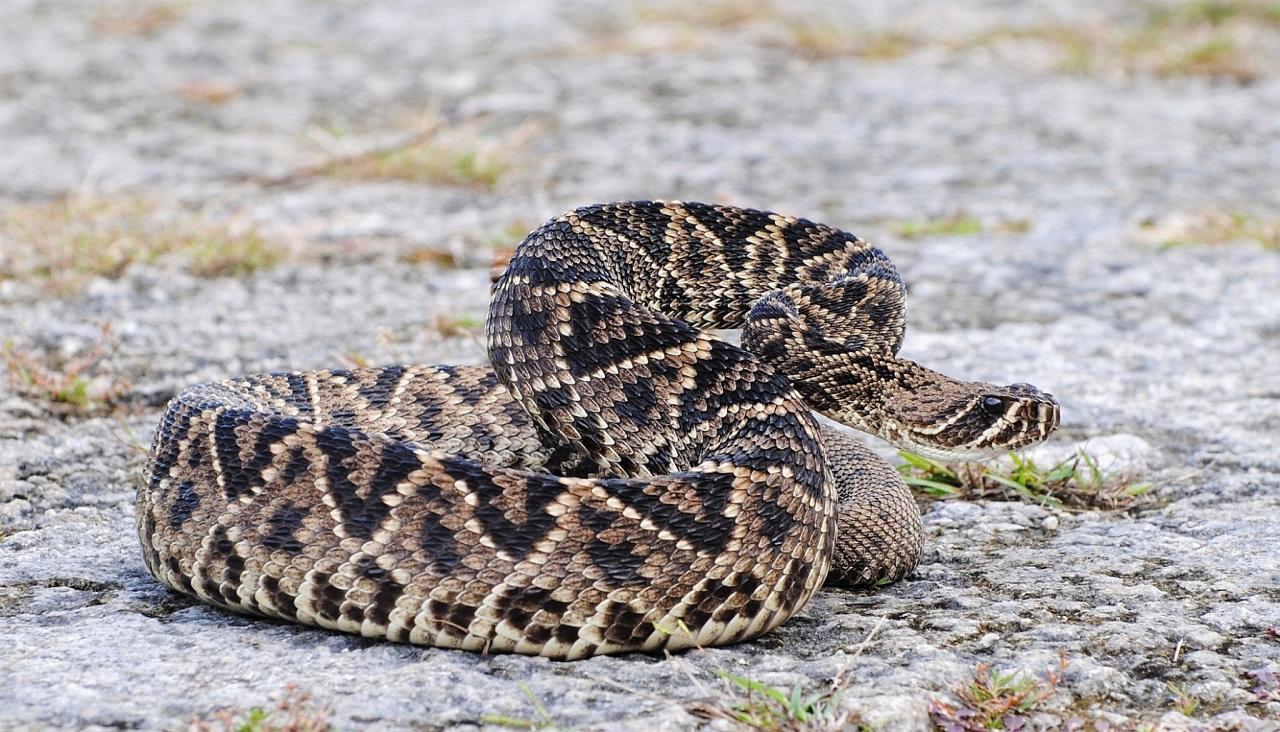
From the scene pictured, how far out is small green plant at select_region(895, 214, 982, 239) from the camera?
949cm

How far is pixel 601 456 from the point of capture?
17.4 feet

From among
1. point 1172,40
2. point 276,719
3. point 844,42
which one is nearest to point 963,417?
point 276,719

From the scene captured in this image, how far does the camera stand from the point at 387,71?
44.6 ft

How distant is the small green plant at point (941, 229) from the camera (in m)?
9.49

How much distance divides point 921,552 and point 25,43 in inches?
467

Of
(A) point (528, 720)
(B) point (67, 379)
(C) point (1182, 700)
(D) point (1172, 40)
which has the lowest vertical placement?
(C) point (1182, 700)

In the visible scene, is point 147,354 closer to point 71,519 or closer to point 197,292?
point 197,292

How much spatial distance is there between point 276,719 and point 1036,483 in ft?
11.1

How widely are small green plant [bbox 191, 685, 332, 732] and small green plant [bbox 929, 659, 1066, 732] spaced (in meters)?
1.56

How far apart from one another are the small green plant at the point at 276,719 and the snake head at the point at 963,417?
2.62 meters

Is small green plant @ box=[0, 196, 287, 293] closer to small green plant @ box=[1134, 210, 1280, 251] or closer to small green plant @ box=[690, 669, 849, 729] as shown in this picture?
small green plant @ box=[1134, 210, 1280, 251]

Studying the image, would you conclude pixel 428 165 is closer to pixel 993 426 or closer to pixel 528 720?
pixel 993 426

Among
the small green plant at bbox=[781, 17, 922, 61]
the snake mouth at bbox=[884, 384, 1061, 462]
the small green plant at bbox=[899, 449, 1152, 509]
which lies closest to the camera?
the snake mouth at bbox=[884, 384, 1061, 462]

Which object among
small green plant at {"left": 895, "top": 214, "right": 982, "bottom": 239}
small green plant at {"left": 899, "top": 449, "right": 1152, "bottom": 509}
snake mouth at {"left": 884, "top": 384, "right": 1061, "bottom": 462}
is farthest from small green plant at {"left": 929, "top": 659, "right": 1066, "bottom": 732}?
small green plant at {"left": 895, "top": 214, "right": 982, "bottom": 239}
